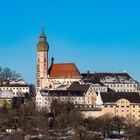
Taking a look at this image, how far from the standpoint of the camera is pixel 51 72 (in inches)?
3253

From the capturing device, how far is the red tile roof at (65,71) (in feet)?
268

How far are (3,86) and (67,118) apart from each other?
29050 millimetres

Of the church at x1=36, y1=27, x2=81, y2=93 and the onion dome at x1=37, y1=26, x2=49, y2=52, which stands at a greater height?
the onion dome at x1=37, y1=26, x2=49, y2=52

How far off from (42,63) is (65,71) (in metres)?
2.82

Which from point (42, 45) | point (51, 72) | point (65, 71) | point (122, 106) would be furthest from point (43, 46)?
point (122, 106)

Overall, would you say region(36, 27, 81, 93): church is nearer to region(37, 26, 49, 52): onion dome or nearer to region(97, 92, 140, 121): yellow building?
region(37, 26, 49, 52): onion dome

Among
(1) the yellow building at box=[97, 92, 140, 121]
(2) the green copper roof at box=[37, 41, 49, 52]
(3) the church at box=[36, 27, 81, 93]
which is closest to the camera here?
(1) the yellow building at box=[97, 92, 140, 121]

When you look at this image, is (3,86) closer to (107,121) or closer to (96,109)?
(96,109)

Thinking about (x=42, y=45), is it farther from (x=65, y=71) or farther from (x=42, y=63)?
(x=65, y=71)

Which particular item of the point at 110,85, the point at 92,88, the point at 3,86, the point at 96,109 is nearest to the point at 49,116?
the point at 96,109

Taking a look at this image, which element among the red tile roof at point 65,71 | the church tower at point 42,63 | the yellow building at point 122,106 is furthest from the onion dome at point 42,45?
the yellow building at point 122,106

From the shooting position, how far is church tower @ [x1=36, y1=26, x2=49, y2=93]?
8175 cm

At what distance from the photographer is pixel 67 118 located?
2267 inches

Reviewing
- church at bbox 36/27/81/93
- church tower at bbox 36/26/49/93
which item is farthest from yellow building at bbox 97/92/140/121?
church tower at bbox 36/26/49/93
